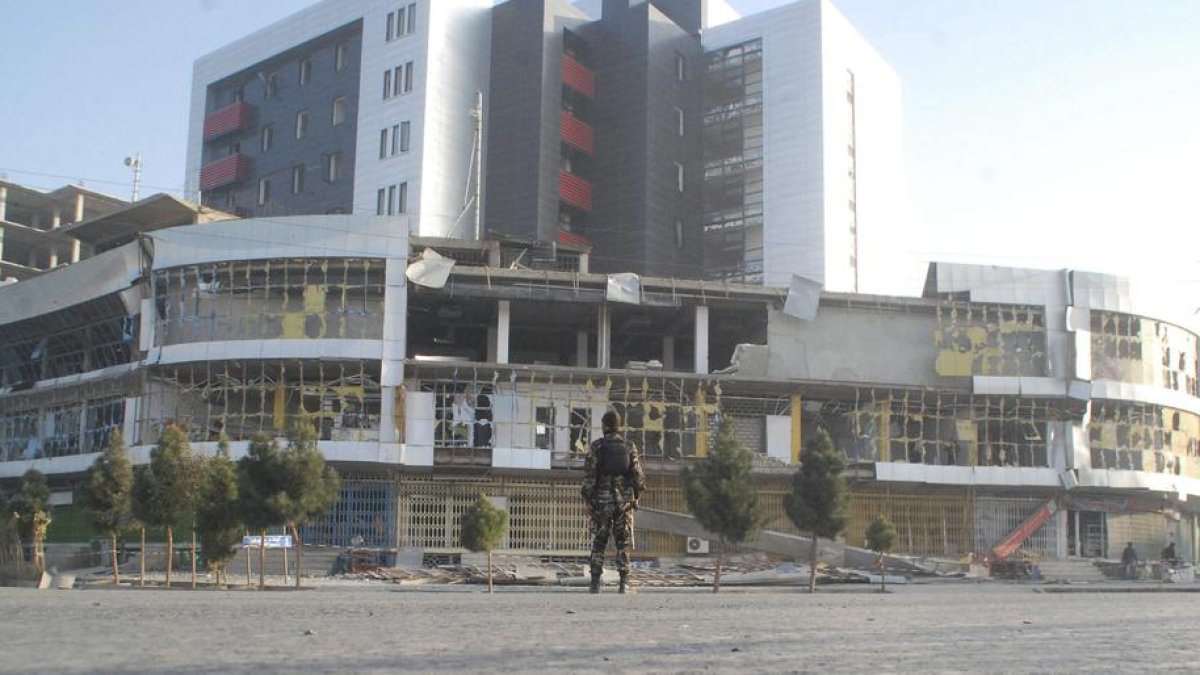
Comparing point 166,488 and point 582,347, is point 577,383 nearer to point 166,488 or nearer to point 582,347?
point 582,347

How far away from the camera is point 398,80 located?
60.5 meters

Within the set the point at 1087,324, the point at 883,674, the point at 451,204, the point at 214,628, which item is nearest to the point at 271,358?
the point at 451,204

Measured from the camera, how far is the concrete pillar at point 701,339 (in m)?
42.1

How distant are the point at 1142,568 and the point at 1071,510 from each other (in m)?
4.59

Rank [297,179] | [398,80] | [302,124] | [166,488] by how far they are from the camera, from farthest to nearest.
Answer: [302,124] < [297,179] < [398,80] < [166,488]

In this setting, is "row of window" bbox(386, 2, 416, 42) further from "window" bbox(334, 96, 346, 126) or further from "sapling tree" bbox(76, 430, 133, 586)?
"sapling tree" bbox(76, 430, 133, 586)

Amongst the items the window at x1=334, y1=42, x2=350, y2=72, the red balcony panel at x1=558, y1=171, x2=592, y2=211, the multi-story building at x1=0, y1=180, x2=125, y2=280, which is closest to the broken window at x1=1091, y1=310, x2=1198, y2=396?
the red balcony panel at x1=558, y1=171, x2=592, y2=211

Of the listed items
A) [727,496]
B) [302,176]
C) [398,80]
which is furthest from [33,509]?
[302,176]

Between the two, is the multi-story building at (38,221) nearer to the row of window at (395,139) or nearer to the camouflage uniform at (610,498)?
the row of window at (395,139)

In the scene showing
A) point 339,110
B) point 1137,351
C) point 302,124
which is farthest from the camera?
point 302,124

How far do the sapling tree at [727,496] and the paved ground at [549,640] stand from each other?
16.4 meters

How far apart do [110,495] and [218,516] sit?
272cm

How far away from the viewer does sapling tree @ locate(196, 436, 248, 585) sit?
27359 millimetres

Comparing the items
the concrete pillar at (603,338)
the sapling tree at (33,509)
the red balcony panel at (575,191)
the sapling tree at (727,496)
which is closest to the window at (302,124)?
the red balcony panel at (575,191)
